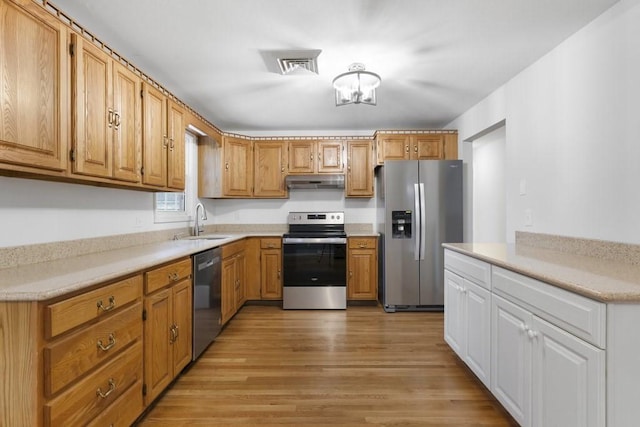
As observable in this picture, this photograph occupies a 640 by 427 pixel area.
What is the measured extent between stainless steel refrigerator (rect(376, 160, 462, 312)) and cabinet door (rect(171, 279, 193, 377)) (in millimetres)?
2304

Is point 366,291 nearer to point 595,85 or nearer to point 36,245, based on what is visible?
point 595,85

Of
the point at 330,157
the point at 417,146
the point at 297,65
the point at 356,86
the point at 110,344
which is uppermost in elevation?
the point at 297,65

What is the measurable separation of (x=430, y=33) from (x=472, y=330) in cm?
205

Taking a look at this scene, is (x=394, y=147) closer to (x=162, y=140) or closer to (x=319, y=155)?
(x=319, y=155)

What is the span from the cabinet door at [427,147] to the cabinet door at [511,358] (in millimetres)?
2623

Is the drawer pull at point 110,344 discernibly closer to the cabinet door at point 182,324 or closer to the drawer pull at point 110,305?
the drawer pull at point 110,305

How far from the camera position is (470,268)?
2240 millimetres

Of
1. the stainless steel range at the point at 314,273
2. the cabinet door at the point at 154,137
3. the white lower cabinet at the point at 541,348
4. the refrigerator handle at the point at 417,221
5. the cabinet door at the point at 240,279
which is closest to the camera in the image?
the white lower cabinet at the point at 541,348

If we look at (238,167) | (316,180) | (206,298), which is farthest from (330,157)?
(206,298)

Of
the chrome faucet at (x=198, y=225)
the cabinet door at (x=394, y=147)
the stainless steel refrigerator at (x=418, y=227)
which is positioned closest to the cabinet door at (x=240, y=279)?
the chrome faucet at (x=198, y=225)

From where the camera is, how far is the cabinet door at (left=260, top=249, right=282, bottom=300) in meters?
4.12

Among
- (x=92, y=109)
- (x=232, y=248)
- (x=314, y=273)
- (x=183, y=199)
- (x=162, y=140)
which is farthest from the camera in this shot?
(x=314, y=273)

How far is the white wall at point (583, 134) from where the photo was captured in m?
1.82

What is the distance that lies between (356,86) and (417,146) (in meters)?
1.78
